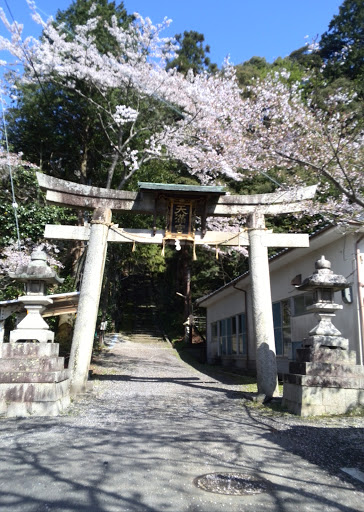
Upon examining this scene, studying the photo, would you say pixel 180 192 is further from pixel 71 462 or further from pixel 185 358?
pixel 185 358

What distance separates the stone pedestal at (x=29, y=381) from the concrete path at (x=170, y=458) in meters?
0.41

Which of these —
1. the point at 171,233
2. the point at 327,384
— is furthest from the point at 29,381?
the point at 327,384

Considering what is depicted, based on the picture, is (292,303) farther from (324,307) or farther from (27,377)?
(27,377)

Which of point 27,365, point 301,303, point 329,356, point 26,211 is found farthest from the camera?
point 26,211

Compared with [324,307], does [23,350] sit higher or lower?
lower

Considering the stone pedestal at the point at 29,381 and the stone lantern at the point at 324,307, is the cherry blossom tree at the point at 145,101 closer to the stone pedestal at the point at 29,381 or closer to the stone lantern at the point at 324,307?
the stone lantern at the point at 324,307

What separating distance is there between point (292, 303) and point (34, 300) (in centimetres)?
833

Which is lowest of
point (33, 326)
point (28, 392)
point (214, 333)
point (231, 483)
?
point (231, 483)

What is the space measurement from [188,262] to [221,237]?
49.6 ft

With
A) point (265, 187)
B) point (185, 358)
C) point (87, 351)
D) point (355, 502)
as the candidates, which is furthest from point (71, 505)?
point (185, 358)

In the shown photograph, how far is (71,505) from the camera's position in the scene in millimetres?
3393

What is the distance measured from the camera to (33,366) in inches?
295

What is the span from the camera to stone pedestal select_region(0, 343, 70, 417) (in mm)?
7281

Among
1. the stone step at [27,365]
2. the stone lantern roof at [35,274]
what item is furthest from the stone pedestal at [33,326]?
the stone step at [27,365]
